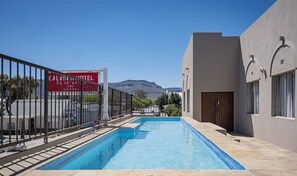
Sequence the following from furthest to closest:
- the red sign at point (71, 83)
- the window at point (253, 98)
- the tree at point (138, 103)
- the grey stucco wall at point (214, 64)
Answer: the tree at point (138, 103) → the grey stucco wall at point (214, 64) → the window at point (253, 98) → the red sign at point (71, 83)

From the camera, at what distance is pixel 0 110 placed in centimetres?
326

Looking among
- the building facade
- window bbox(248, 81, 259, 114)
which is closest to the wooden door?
the building facade

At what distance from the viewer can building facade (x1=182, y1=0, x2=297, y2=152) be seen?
721 cm

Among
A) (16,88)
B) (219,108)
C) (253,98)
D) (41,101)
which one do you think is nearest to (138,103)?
(219,108)

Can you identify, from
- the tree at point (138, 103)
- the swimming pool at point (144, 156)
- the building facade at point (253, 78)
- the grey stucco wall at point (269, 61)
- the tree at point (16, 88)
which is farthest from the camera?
the tree at point (138, 103)

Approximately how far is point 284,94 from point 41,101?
665 centimetres

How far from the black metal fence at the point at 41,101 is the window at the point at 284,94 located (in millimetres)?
5638

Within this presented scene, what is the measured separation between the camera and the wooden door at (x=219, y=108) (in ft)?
42.4

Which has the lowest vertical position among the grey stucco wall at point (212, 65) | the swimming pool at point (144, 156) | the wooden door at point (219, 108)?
the swimming pool at point (144, 156)

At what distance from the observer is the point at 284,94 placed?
25.3 ft

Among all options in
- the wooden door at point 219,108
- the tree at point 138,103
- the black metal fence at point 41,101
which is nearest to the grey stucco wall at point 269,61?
the wooden door at point 219,108

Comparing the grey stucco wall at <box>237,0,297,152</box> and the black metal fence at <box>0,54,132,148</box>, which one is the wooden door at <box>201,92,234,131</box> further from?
the black metal fence at <box>0,54,132,148</box>

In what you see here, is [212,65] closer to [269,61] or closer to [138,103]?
[269,61]

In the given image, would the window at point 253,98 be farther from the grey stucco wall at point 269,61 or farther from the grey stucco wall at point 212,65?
the grey stucco wall at point 212,65
